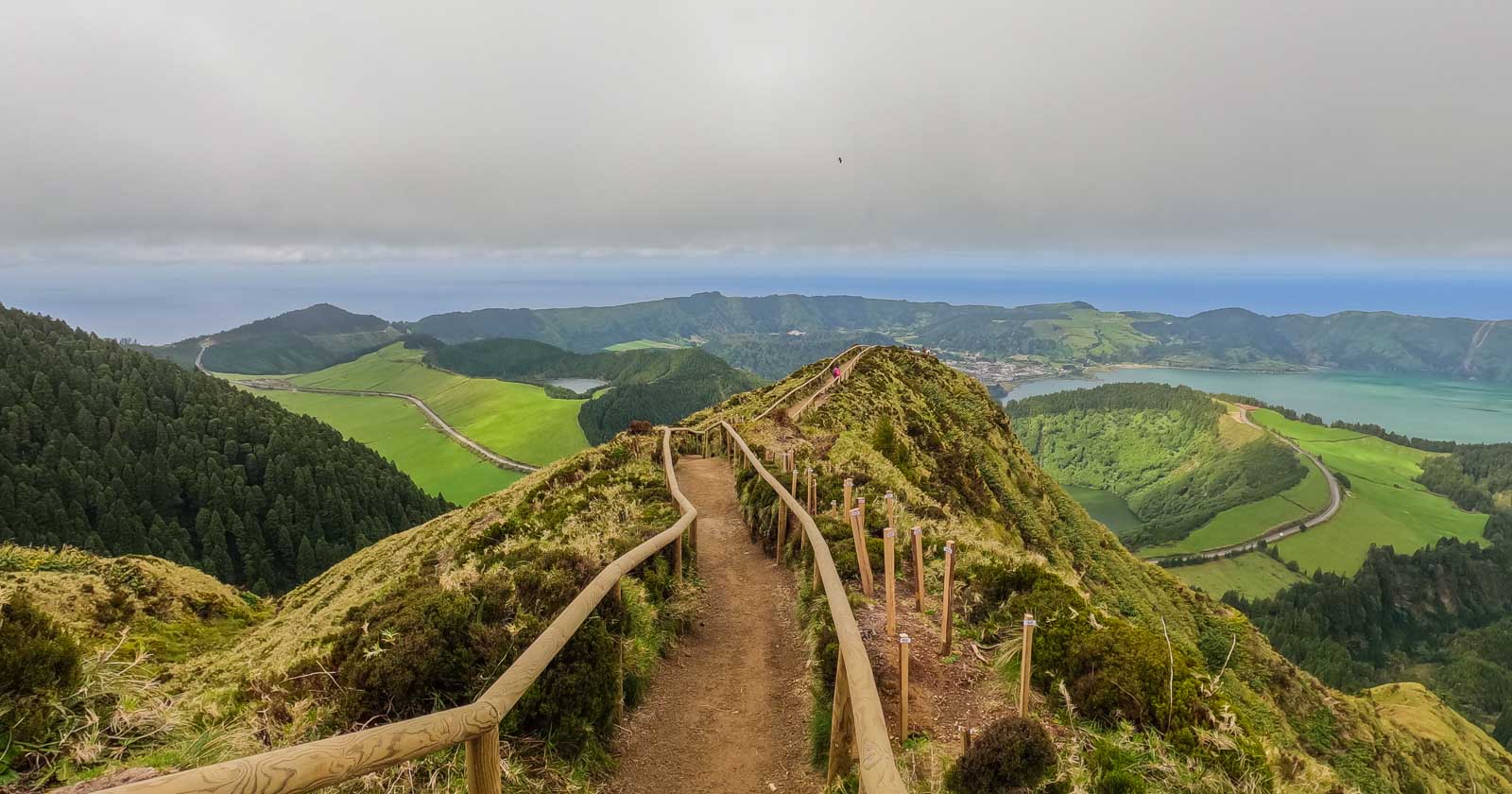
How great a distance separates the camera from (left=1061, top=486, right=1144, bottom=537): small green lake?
162500mm

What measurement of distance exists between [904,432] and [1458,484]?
233m

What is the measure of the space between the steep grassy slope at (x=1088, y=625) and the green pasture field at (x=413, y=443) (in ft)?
206

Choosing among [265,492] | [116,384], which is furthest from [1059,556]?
[116,384]

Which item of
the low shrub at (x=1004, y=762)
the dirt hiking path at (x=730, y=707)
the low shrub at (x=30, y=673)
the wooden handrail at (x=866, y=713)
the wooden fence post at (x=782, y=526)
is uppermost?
the wooden handrail at (x=866, y=713)

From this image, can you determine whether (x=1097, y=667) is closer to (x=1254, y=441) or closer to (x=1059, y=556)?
(x=1059, y=556)

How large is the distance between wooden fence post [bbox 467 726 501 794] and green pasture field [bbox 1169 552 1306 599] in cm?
13780

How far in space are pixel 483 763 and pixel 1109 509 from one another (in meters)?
207

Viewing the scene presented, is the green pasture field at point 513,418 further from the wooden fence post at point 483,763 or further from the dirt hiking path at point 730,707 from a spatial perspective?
the wooden fence post at point 483,763

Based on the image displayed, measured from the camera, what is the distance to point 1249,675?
2253 centimetres

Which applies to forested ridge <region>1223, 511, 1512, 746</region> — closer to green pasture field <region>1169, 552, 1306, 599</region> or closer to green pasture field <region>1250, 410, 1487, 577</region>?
green pasture field <region>1169, 552, 1306, 599</region>

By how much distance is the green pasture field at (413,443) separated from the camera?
357ft

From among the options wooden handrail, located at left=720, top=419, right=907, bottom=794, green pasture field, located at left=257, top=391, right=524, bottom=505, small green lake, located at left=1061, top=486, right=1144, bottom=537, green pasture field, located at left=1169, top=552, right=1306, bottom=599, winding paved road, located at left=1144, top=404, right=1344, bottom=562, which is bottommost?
small green lake, located at left=1061, top=486, right=1144, bottom=537

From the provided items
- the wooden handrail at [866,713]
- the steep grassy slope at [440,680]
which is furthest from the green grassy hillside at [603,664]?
the wooden handrail at [866,713]

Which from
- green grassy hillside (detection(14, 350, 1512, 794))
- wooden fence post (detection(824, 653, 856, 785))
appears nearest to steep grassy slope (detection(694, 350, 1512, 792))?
green grassy hillside (detection(14, 350, 1512, 794))
